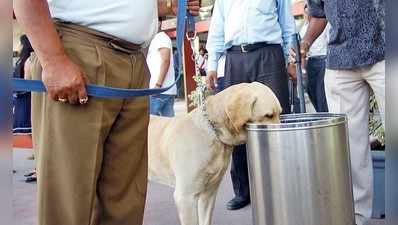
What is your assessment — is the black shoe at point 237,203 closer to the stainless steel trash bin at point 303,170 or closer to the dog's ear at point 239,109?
the dog's ear at point 239,109

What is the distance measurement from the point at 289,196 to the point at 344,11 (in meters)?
1.30

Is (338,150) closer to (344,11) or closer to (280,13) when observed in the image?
(344,11)

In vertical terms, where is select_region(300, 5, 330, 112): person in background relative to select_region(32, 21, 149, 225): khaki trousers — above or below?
above

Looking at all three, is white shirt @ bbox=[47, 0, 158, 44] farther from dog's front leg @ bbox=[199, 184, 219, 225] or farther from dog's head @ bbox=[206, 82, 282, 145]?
dog's front leg @ bbox=[199, 184, 219, 225]

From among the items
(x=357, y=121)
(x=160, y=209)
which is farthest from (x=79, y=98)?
(x=160, y=209)

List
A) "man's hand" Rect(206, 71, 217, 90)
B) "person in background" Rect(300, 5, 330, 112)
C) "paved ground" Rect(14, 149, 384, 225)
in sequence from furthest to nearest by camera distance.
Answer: "person in background" Rect(300, 5, 330, 112) < "man's hand" Rect(206, 71, 217, 90) < "paved ground" Rect(14, 149, 384, 225)

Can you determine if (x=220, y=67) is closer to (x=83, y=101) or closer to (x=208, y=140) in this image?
(x=208, y=140)

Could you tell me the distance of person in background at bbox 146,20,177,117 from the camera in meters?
6.05

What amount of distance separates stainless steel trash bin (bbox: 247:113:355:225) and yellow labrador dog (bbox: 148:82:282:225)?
1.52 ft

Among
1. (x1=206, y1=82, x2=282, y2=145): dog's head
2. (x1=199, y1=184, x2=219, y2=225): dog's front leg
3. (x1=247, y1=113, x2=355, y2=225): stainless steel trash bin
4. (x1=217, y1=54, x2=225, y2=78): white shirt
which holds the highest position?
(x1=217, y1=54, x2=225, y2=78): white shirt

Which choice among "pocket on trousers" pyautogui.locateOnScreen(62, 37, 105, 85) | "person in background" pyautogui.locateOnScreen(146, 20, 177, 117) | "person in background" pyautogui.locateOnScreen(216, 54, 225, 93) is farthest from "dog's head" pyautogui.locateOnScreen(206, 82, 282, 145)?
"person in background" pyautogui.locateOnScreen(146, 20, 177, 117)

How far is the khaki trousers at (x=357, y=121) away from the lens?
3363 millimetres

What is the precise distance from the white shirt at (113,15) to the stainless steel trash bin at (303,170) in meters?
0.84

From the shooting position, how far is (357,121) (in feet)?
11.3
